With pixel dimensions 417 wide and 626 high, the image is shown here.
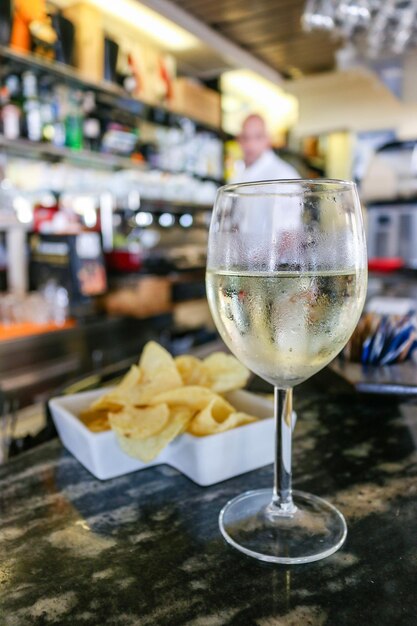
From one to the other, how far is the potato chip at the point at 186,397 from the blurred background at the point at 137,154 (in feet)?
3.65

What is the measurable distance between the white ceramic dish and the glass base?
0.14 feet

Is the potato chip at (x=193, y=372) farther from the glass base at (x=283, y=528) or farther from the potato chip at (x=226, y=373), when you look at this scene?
the glass base at (x=283, y=528)

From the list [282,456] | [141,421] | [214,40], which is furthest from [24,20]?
[282,456]

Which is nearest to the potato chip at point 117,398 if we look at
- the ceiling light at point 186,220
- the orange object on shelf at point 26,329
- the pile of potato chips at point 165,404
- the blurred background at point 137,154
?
the pile of potato chips at point 165,404

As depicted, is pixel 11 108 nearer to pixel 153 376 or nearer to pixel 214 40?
pixel 214 40

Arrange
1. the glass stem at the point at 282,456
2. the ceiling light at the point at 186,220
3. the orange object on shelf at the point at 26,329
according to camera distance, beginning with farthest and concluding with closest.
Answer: the ceiling light at the point at 186,220
the orange object on shelf at the point at 26,329
the glass stem at the point at 282,456

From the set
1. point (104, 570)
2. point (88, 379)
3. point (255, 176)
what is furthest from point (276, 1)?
point (104, 570)

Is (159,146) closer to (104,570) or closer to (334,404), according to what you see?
(334,404)

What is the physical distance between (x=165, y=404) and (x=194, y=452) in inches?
2.3

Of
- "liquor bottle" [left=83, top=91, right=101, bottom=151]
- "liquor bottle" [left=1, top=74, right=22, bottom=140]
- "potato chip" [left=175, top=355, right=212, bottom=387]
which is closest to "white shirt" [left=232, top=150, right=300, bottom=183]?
"liquor bottle" [left=83, top=91, right=101, bottom=151]

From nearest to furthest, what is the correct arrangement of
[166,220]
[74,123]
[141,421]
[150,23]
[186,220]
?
[141,421]
[74,123]
[150,23]
[166,220]
[186,220]

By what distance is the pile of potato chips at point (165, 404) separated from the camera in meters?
0.54

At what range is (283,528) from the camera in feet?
1.57

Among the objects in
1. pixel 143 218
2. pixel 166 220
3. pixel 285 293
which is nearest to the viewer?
pixel 285 293
